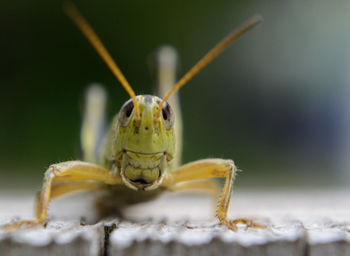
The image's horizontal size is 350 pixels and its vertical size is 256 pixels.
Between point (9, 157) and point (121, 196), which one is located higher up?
point (9, 157)

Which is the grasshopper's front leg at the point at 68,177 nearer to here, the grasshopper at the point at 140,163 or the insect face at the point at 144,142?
the grasshopper at the point at 140,163

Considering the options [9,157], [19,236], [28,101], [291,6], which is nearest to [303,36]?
[291,6]

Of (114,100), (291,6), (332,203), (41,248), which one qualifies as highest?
(291,6)

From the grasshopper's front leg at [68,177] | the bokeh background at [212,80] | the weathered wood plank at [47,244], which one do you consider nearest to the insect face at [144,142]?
the grasshopper's front leg at [68,177]

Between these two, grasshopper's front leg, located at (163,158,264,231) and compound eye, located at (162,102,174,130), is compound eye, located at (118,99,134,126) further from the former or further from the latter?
grasshopper's front leg, located at (163,158,264,231)

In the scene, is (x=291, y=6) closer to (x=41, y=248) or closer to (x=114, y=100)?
(x=114, y=100)

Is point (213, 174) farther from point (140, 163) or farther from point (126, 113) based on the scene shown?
point (126, 113)
